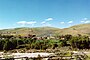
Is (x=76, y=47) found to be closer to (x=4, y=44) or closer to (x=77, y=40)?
(x=77, y=40)

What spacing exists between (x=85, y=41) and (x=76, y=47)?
4300 mm

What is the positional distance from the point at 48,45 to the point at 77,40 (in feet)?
39.5

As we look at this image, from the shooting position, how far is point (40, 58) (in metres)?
56.2

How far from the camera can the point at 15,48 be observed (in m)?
87.6

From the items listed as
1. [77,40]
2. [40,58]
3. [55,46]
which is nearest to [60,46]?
[55,46]

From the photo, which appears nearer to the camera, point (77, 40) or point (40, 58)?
point (40, 58)

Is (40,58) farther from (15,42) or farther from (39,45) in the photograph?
(15,42)

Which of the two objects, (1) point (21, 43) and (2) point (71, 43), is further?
(1) point (21, 43)

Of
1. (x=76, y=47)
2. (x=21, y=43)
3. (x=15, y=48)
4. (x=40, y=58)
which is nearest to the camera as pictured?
(x=40, y=58)

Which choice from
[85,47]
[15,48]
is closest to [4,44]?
[15,48]

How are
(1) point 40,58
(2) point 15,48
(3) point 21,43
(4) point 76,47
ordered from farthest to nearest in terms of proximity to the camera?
(3) point 21,43
(2) point 15,48
(4) point 76,47
(1) point 40,58

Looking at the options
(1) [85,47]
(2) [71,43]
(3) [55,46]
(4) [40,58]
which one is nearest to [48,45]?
(3) [55,46]

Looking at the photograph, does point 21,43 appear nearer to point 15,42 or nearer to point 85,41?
point 15,42

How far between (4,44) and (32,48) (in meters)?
11.1
